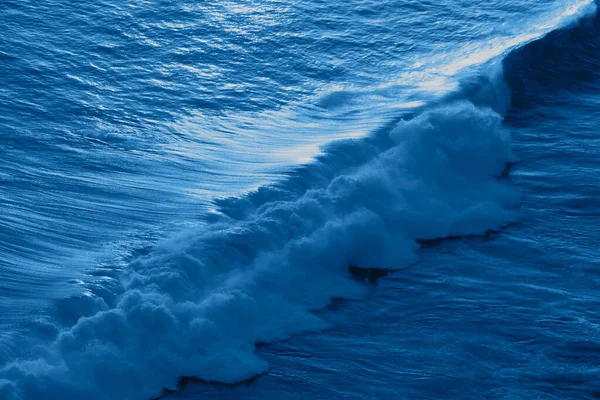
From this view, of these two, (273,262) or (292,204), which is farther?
(292,204)

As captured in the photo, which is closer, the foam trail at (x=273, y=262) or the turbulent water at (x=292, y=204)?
the foam trail at (x=273, y=262)

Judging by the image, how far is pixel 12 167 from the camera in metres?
13.6

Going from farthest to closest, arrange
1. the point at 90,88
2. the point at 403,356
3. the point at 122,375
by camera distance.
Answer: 1. the point at 90,88
2. the point at 403,356
3. the point at 122,375

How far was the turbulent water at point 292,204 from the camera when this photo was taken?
10.8 metres

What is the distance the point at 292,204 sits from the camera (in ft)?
43.1

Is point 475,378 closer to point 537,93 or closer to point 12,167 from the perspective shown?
point 12,167

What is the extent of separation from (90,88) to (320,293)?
19.0 ft

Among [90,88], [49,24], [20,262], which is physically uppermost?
[49,24]

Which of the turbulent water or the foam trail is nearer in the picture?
the foam trail

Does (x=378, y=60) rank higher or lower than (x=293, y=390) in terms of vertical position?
higher

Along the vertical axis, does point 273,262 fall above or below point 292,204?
below

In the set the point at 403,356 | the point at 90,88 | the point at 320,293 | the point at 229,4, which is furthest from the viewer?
the point at 229,4

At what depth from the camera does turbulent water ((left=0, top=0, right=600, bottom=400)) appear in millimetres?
10773

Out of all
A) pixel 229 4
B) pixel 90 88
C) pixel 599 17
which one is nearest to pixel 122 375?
pixel 90 88
